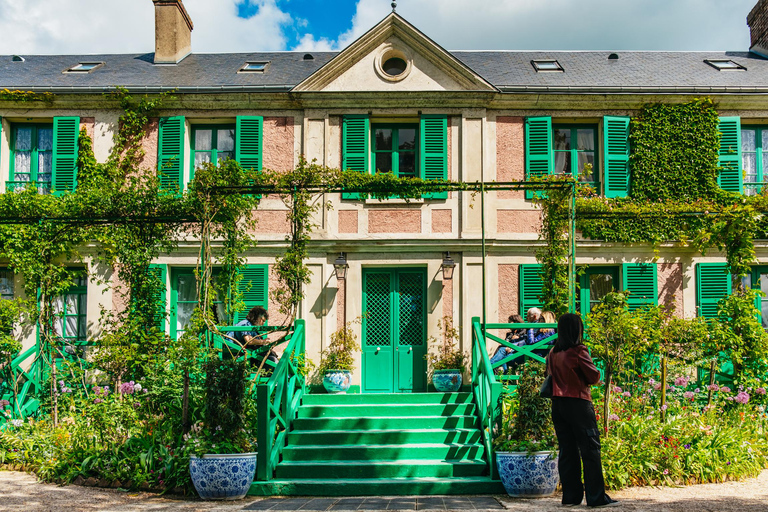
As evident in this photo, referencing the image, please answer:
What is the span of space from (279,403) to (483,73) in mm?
7100

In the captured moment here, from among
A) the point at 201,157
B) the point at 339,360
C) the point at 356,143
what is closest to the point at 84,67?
the point at 201,157

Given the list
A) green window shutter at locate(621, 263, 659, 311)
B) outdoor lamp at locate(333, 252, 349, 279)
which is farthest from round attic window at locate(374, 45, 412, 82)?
green window shutter at locate(621, 263, 659, 311)

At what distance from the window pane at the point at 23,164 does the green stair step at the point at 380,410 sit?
6.58m

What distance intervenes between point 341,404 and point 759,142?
818 centimetres

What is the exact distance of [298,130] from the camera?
35.7 feet

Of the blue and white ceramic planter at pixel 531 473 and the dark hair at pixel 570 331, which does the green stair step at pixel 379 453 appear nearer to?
the blue and white ceramic planter at pixel 531 473

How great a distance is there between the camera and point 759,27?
1355 centimetres

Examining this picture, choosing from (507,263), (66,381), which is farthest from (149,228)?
(507,263)

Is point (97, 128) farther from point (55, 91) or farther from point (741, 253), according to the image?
point (741, 253)

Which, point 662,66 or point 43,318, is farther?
point 662,66

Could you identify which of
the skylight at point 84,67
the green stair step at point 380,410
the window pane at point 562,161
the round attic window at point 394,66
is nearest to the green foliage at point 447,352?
the green stair step at point 380,410

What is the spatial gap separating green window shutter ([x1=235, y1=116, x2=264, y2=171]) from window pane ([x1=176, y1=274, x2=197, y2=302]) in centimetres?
202

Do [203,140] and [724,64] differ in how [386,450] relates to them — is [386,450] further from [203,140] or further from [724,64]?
[724,64]

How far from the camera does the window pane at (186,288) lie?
10.8 m
